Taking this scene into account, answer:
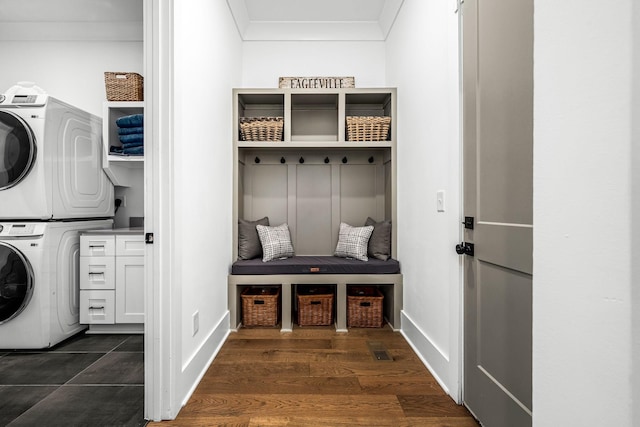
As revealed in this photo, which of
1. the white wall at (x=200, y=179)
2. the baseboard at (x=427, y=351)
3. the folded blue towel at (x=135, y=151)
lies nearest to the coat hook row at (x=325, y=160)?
the white wall at (x=200, y=179)

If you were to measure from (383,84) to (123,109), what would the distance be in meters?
2.39

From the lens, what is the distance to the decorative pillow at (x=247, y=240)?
3.04 meters

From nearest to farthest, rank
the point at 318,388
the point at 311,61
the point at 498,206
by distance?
the point at 498,206 → the point at 318,388 → the point at 311,61

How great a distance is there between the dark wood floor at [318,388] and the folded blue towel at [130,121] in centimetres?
189

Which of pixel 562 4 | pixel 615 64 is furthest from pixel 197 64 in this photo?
pixel 615 64

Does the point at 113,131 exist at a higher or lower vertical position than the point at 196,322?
higher

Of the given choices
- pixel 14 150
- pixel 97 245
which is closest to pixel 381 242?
pixel 97 245

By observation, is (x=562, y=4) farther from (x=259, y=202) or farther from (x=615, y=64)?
(x=259, y=202)

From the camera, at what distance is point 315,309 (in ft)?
9.77

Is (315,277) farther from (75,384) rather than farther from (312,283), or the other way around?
(75,384)

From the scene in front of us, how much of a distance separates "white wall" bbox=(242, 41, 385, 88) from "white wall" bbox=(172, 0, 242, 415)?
0.42 metres

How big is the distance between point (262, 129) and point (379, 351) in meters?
2.08

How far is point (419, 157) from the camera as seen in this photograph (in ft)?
7.85

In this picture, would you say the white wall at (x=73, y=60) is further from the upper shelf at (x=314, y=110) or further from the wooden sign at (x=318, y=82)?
the wooden sign at (x=318, y=82)
